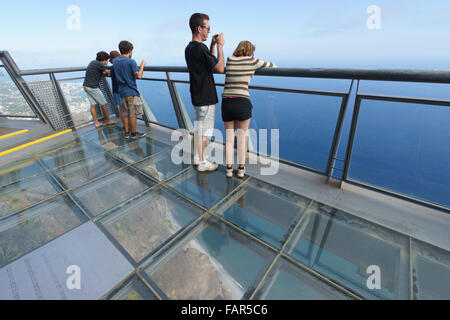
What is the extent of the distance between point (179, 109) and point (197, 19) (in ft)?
6.01

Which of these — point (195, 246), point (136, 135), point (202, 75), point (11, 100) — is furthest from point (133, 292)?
point (11, 100)

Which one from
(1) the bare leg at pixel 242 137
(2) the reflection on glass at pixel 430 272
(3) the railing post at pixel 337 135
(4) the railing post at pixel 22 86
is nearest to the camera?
(2) the reflection on glass at pixel 430 272

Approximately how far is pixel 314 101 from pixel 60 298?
9.28ft

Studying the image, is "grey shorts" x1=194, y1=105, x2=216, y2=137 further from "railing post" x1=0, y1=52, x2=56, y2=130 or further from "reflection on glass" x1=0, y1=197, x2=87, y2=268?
"railing post" x1=0, y1=52, x2=56, y2=130

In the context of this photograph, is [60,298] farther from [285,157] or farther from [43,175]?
[285,157]

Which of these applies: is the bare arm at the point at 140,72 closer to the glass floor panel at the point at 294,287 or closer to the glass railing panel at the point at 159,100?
the glass railing panel at the point at 159,100

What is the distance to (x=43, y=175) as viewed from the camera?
284cm

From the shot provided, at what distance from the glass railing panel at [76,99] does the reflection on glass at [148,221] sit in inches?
147

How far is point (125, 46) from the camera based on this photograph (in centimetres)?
352

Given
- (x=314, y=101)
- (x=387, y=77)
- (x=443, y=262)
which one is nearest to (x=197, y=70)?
(x=314, y=101)

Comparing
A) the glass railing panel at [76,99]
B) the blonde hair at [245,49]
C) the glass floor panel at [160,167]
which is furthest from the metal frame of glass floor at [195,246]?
the glass railing panel at [76,99]

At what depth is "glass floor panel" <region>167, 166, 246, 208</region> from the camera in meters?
2.28

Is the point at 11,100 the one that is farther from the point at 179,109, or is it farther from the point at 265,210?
the point at 265,210

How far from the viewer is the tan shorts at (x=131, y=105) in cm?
385
